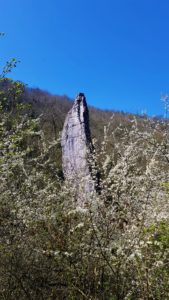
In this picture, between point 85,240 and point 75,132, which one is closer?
point 85,240

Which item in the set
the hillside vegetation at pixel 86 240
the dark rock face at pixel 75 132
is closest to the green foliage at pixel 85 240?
the hillside vegetation at pixel 86 240

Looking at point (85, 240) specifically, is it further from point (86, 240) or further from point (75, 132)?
point (75, 132)

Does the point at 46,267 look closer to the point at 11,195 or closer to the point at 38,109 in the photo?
the point at 11,195

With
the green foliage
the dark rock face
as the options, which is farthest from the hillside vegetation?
the dark rock face

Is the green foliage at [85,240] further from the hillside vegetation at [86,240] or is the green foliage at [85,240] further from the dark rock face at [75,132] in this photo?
the dark rock face at [75,132]

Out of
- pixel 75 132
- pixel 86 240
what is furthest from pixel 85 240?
pixel 75 132

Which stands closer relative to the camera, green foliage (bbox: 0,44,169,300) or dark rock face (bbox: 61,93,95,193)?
green foliage (bbox: 0,44,169,300)

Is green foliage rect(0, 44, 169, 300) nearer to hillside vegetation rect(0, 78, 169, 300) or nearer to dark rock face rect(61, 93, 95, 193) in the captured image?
hillside vegetation rect(0, 78, 169, 300)

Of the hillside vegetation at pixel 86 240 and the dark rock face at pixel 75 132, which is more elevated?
the dark rock face at pixel 75 132

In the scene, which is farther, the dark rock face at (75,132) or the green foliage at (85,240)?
the dark rock face at (75,132)

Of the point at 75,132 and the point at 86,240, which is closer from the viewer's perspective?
the point at 86,240

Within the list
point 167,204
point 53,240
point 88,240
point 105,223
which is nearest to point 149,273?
point 105,223

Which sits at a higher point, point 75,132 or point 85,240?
point 75,132

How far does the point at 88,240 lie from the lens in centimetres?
489
